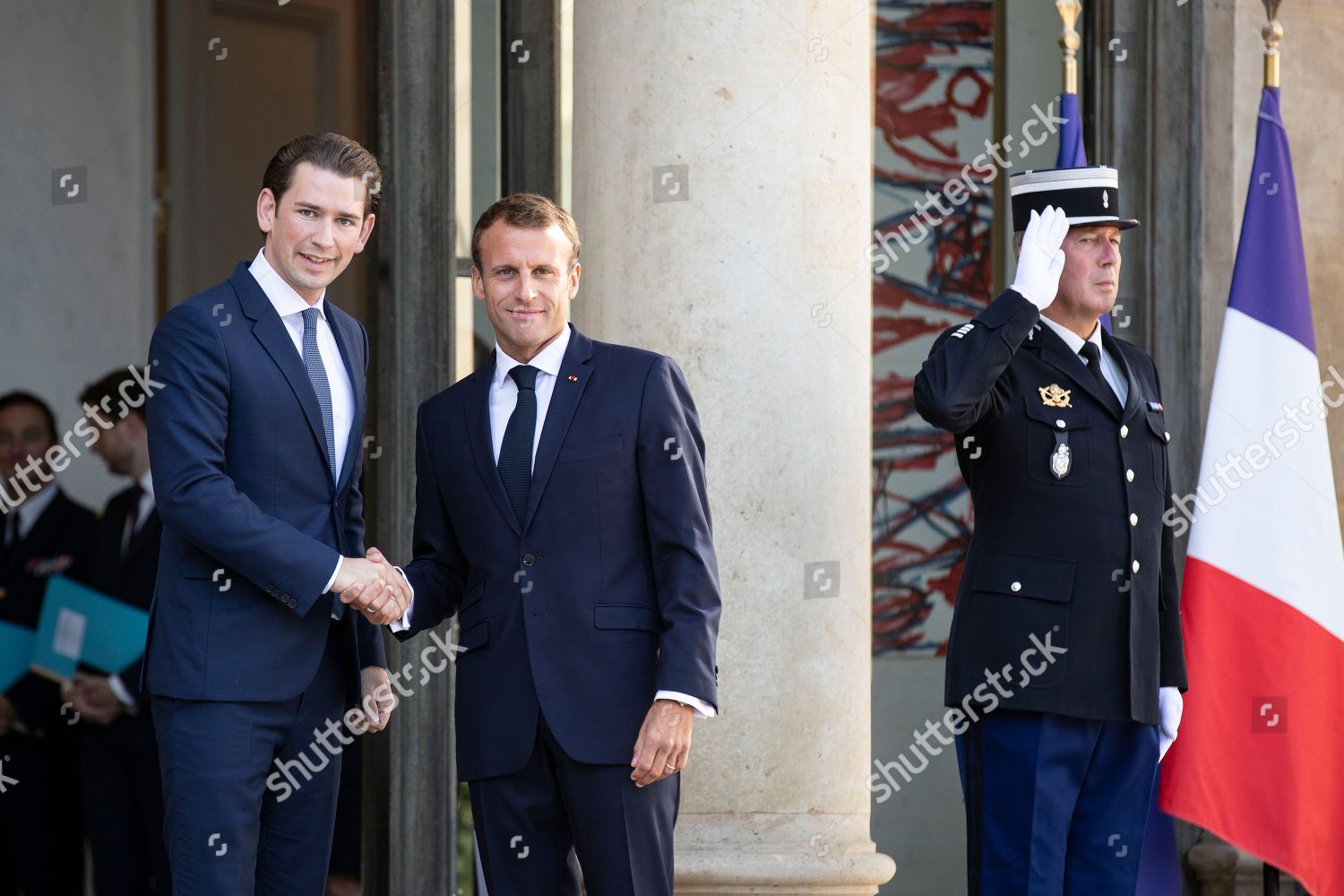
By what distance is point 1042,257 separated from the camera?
4004 mm

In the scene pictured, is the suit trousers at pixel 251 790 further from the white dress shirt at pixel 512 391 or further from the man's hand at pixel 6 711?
the man's hand at pixel 6 711

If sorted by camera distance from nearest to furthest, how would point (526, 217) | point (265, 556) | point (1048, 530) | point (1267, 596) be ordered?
point (265, 556)
point (526, 217)
point (1048, 530)
point (1267, 596)

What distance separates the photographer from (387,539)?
5.68 metres

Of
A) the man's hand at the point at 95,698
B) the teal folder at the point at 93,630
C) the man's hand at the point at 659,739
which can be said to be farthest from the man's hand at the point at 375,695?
the man's hand at the point at 95,698

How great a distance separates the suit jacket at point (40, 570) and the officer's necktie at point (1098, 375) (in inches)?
136

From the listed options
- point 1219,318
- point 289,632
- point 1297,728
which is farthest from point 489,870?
point 1219,318

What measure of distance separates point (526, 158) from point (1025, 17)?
1.95 metres

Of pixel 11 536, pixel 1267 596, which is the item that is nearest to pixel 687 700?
pixel 1267 596

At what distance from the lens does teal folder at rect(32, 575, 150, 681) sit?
18.4 ft

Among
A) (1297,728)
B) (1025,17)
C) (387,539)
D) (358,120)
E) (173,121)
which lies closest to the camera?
(1297,728)

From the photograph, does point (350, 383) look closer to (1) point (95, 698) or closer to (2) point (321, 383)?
(2) point (321, 383)

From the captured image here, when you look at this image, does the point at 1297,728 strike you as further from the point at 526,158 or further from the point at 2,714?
the point at 2,714

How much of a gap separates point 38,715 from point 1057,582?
3.58 metres

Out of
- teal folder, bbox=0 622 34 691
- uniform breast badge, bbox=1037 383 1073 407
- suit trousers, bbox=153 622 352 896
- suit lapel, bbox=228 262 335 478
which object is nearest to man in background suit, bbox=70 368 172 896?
teal folder, bbox=0 622 34 691
